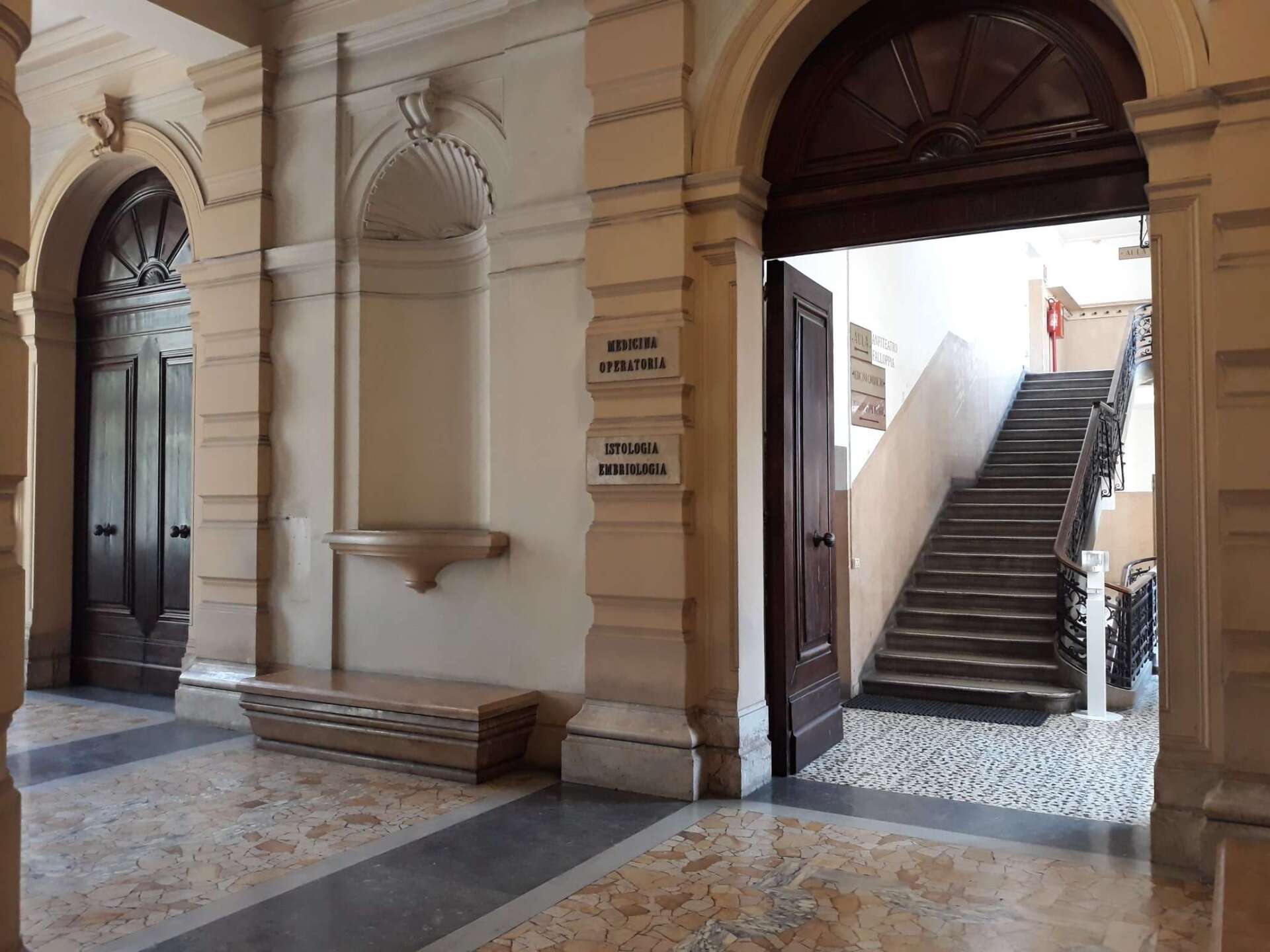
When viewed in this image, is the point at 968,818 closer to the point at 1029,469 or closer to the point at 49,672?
the point at 49,672

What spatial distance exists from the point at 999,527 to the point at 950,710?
3.40 m

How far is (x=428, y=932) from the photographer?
11.4 feet

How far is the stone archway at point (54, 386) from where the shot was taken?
8219 mm

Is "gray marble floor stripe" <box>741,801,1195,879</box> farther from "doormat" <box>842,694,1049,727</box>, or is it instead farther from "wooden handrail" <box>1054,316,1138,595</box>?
"wooden handrail" <box>1054,316,1138,595</box>

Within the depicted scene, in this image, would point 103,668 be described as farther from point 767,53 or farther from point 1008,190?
point 1008,190

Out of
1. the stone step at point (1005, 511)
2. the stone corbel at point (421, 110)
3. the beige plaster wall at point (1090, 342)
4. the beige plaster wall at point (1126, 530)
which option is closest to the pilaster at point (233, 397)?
the stone corbel at point (421, 110)

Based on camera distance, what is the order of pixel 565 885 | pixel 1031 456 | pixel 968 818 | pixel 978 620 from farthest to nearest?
1. pixel 1031 456
2. pixel 978 620
3. pixel 968 818
4. pixel 565 885

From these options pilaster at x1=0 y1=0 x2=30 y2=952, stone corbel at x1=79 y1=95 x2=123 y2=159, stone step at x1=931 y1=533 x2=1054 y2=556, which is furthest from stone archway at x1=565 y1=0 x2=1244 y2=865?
stone step at x1=931 y1=533 x2=1054 y2=556

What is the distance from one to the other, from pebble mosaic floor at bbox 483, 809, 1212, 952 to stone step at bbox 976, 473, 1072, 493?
26.1 feet

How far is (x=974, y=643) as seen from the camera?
845 cm

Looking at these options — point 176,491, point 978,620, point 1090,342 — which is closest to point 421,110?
point 176,491

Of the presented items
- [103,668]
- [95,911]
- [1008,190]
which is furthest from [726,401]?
[103,668]

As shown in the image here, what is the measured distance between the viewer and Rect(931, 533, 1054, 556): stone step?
32.2 feet

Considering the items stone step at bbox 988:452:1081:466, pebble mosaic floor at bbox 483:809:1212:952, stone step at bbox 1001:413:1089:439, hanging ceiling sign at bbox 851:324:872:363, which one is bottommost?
pebble mosaic floor at bbox 483:809:1212:952
